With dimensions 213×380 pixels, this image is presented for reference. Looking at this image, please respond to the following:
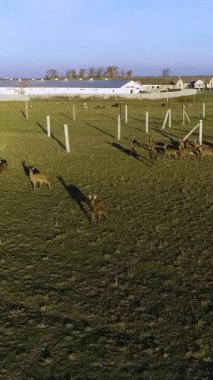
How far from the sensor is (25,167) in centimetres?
2125

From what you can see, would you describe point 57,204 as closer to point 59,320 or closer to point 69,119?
point 59,320

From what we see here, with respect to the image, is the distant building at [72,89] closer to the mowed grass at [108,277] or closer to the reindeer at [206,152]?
the reindeer at [206,152]

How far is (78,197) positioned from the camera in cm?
1571

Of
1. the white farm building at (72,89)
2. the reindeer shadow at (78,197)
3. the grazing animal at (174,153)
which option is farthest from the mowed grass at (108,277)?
the white farm building at (72,89)

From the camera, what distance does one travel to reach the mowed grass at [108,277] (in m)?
6.62

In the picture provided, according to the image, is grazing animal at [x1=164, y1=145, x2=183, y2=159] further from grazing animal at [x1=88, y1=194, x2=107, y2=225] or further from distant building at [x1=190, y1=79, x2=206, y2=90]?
distant building at [x1=190, y1=79, x2=206, y2=90]

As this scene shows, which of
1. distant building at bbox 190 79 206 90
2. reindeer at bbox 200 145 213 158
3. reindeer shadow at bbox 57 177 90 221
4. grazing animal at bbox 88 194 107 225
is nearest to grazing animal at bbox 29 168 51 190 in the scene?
reindeer shadow at bbox 57 177 90 221

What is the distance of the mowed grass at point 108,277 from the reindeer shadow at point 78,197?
0.10 metres

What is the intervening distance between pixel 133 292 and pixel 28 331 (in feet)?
7.33

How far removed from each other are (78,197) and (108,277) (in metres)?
6.61

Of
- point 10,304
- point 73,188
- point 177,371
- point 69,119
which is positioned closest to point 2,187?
point 73,188

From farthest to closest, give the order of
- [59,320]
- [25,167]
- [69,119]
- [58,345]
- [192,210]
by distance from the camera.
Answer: [69,119]
[25,167]
[192,210]
[59,320]
[58,345]

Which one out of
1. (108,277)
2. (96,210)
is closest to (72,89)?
(96,210)

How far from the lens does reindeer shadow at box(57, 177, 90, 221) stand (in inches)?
563
